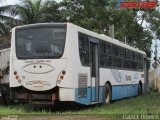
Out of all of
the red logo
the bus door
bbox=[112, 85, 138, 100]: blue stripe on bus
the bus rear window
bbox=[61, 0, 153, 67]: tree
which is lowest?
bbox=[112, 85, 138, 100]: blue stripe on bus

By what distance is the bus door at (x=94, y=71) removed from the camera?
664 inches

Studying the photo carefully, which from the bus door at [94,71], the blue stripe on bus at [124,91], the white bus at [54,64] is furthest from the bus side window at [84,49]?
the blue stripe on bus at [124,91]

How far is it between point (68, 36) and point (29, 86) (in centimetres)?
212

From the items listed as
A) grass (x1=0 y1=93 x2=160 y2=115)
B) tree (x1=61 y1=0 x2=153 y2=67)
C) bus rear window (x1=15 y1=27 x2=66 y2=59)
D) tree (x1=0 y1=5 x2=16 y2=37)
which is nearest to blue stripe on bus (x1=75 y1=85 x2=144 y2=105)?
grass (x1=0 y1=93 x2=160 y2=115)

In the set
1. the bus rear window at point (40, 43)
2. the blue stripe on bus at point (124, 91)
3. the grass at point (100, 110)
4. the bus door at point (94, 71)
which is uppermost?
the bus rear window at point (40, 43)

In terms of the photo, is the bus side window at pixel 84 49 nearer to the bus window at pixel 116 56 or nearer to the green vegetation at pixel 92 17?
the bus window at pixel 116 56

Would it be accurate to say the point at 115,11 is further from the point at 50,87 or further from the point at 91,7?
the point at 50,87

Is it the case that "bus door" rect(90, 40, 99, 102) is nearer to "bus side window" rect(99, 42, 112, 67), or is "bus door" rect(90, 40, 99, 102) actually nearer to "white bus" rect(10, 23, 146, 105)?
"white bus" rect(10, 23, 146, 105)

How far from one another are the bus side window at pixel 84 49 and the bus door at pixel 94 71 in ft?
1.76

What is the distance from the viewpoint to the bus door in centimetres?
1688

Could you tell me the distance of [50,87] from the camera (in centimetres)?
1490

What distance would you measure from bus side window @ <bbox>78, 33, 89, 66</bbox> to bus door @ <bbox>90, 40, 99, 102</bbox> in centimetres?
54

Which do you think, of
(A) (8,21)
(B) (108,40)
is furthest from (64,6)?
(B) (108,40)

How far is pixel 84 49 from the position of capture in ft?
53.1
